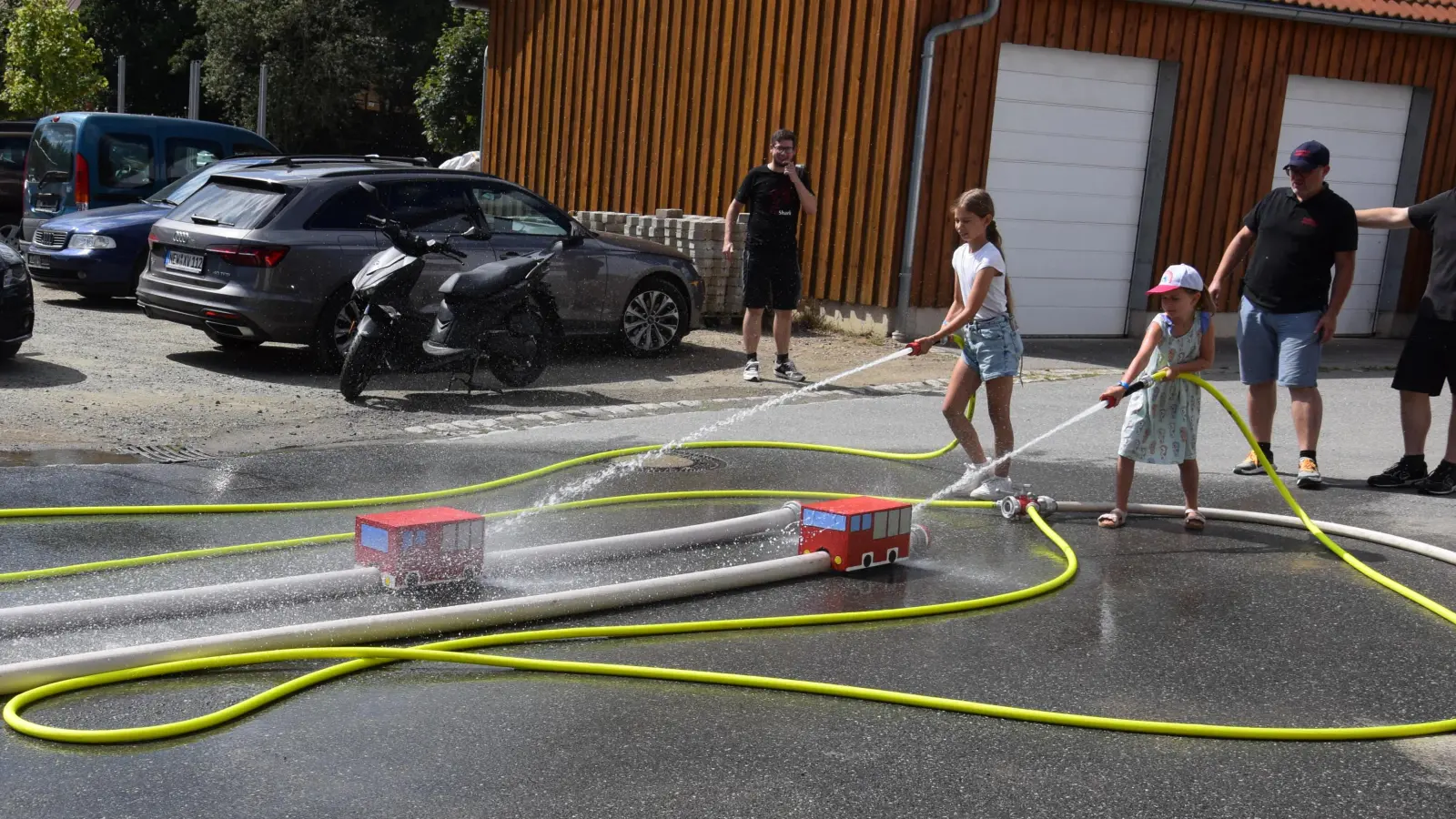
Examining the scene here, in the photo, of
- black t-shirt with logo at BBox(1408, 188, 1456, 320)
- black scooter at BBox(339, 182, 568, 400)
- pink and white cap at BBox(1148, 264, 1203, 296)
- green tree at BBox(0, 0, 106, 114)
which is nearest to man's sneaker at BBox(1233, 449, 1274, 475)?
black t-shirt with logo at BBox(1408, 188, 1456, 320)

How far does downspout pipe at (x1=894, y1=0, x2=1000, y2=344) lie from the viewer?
14.0 m

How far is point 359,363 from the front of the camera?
10312mm

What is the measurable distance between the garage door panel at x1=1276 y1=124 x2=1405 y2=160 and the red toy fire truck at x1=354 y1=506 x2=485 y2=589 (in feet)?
42.9

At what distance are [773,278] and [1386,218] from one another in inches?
189

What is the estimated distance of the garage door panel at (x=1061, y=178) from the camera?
49.3 ft

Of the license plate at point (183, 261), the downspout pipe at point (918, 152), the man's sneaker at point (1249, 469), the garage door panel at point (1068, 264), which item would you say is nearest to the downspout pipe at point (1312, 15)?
the downspout pipe at point (918, 152)

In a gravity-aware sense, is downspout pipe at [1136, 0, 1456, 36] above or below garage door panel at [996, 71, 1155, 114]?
above

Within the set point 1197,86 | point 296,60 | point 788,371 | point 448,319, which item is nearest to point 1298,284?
point 788,371

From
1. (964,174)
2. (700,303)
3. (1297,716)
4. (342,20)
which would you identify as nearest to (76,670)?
(1297,716)

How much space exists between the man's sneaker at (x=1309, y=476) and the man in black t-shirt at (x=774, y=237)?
4285mm

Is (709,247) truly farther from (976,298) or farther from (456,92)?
(456,92)

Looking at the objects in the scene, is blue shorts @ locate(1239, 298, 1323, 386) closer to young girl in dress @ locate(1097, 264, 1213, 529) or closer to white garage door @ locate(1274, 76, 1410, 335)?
young girl in dress @ locate(1097, 264, 1213, 529)

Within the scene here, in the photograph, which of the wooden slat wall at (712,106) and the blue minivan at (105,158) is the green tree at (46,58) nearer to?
the wooden slat wall at (712,106)

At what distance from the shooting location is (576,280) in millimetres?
12586
